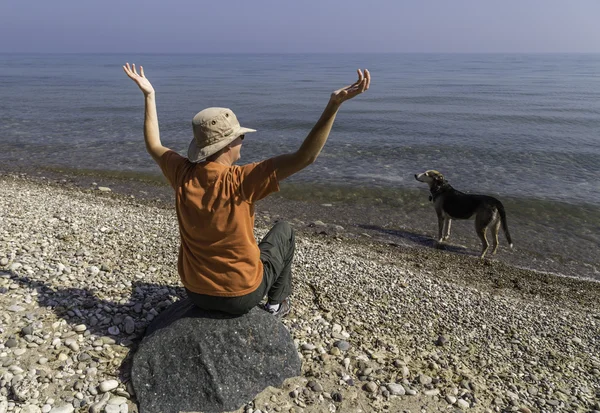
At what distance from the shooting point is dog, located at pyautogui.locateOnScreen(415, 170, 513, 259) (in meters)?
10.1

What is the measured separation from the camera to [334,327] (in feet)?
17.7

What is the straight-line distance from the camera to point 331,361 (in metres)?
4.70

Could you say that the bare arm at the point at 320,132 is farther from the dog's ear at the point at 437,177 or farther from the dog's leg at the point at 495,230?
the dog's ear at the point at 437,177

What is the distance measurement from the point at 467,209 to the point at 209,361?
314 inches

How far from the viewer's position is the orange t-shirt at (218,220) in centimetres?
347

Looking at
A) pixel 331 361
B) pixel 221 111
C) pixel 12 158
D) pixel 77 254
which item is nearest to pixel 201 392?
pixel 331 361

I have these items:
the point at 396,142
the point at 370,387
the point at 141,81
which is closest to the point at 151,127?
the point at 141,81

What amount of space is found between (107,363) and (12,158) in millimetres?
16743


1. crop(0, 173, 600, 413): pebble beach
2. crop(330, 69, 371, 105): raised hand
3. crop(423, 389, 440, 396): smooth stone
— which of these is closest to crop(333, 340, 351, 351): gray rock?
crop(0, 173, 600, 413): pebble beach

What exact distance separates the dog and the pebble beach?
56.4 inches

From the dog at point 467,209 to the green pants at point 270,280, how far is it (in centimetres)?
661

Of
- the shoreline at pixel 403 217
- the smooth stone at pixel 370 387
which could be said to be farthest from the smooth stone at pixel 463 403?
the shoreline at pixel 403 217

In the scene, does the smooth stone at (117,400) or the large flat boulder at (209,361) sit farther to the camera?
the large flat boulder at (209,361)

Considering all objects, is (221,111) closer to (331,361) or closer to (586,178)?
(331,361)
